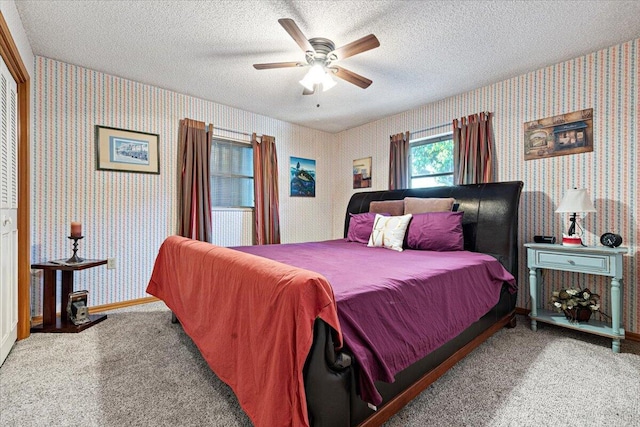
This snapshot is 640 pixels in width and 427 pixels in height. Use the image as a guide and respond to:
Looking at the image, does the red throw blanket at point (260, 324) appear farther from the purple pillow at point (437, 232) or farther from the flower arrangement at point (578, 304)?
the flower arrangement at point (578, 304)

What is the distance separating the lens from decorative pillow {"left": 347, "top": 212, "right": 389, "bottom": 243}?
3.14 meters

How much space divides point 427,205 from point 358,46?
5.54 ft

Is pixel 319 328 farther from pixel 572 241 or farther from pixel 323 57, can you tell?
pixel 572 241

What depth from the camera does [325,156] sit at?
5.12 metres

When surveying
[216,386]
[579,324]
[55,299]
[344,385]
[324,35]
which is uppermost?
[324,35]

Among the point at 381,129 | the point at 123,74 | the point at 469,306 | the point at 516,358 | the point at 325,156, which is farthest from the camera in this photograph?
the point at 325,156

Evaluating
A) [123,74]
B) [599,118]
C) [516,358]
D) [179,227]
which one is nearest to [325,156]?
[179,227]

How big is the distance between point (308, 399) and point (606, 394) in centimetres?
177

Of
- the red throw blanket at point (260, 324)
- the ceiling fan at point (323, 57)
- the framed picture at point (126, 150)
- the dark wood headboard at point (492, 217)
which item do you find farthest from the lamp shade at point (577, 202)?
the framed picture at point (126, 150)

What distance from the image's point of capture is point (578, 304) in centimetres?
235

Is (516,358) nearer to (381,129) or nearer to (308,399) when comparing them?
(308,399)

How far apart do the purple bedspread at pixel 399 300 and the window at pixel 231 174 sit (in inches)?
79.2

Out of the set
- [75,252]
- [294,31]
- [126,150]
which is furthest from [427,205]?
[75,252]

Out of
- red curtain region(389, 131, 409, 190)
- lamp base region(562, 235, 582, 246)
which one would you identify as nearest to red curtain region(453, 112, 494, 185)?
red curtain region(389, 131, 409, 190)
